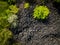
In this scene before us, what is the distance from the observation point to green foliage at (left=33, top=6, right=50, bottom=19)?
374 cm

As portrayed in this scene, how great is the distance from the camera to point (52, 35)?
368 centimetres

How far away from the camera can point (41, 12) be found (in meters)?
3.75

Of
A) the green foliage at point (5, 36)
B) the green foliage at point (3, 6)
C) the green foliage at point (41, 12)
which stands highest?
the green foliage at point (3, 6)

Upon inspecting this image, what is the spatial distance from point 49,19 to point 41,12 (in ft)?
0.82

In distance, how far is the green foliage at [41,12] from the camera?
3.74 m

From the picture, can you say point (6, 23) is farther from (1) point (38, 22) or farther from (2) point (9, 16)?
(1) point (38, 22)

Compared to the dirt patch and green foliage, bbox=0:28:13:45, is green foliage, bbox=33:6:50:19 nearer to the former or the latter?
the dirt patch

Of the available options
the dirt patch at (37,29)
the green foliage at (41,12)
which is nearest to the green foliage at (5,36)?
the dirt patch at (37,29)

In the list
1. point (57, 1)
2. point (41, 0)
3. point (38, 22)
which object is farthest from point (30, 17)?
point (57, 1)

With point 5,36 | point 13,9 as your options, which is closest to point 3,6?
point 13,9

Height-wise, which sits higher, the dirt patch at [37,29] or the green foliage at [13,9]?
the green foliage at [13,9]

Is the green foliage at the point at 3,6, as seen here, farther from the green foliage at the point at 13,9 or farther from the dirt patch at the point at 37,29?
the dirt patch at the point at 37,29

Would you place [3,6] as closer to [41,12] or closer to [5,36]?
[5,36]

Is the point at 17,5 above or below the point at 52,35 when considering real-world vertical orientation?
above
